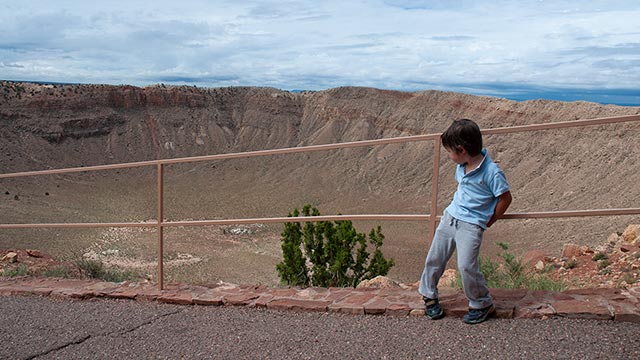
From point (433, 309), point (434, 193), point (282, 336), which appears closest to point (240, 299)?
point (282, 336)

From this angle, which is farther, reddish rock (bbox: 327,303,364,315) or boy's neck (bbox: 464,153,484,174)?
reddish rock (bbox: 327,303,364,315)

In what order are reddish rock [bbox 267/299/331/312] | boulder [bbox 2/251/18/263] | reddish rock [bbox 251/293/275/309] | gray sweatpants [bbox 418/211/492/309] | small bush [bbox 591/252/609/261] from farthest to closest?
boulder [bbox 2/251/18/263]
small bush [bbox 591/252/609/261]
reddish rock [bbox 251/293/275/309]
reddish rock [bbox 267/299/331/312]
gray sweatpants [bbox 418/211/492/309]

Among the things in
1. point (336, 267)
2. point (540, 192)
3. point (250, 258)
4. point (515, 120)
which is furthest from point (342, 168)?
point (336, 267)

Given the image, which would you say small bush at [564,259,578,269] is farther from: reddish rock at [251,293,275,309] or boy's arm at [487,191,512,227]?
boy's arm at [487,191,512,227]

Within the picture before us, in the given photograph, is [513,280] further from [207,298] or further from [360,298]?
[207,298]

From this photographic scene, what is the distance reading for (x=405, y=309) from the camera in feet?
14.9

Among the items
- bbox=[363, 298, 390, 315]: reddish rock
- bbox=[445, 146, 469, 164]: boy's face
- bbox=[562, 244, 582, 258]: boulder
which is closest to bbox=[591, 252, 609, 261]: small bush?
bbox=[562, 244, 582, 258]: boulder

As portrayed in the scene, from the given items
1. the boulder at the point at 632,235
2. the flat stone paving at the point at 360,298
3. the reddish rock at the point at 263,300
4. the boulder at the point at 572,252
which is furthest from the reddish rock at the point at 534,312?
the boulder at the point at 632,235

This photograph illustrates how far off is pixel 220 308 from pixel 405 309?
161cm

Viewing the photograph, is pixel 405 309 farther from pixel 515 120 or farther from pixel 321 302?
pixel 515 120

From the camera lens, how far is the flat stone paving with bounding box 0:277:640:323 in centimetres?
426

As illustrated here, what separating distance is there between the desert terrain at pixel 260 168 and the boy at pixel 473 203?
1337 centimetres

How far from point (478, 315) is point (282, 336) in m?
1.36

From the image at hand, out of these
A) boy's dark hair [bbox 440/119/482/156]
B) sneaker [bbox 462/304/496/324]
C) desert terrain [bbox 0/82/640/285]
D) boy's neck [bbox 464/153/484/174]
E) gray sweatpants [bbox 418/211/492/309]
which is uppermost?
boy's dark hair [bbox 440/119/482/156]
